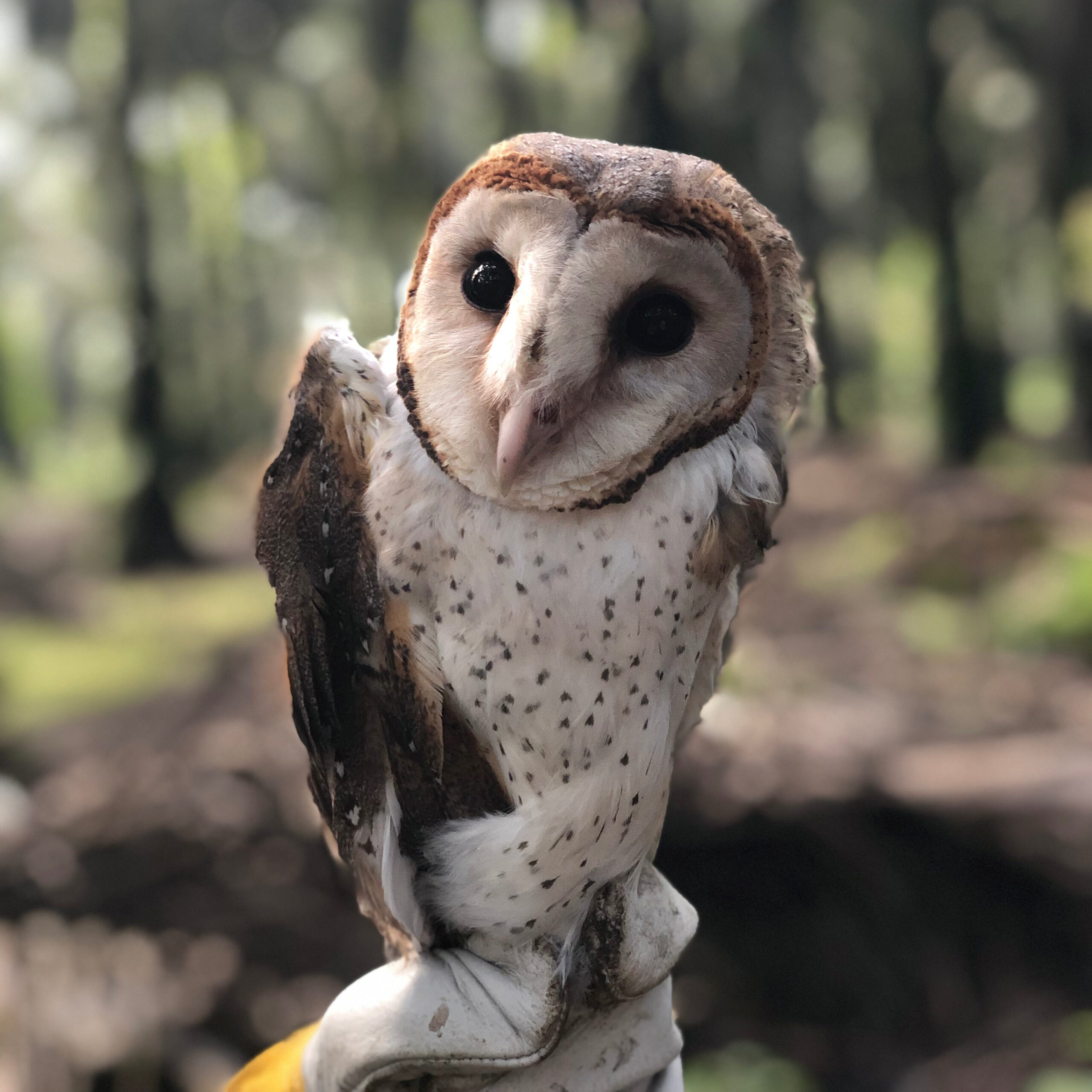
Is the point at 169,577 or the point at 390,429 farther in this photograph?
the point at 169,577

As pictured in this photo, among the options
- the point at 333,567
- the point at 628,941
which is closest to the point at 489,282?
the point at 333,567

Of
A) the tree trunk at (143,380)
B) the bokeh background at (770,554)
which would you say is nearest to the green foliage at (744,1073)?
the bokeh background at (770,554)

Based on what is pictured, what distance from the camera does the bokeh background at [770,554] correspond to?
288cm

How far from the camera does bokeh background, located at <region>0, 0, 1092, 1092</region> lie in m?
2.88

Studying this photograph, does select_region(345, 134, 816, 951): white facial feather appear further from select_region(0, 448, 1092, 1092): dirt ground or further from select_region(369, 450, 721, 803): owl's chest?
select_region(0, 448, 1092, 1092): dirt ground

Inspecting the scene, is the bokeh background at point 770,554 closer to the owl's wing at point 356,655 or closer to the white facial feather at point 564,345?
the owl's wing at point 356,655

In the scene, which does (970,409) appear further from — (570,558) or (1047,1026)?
(570,558)

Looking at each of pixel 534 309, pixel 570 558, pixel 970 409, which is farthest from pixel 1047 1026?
pixel 970 409

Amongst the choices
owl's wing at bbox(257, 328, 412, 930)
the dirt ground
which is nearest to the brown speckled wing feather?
owl's wing at bbox(257, 328, 412, 930)

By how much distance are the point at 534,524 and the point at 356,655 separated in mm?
263

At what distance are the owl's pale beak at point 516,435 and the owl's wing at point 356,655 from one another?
173mm

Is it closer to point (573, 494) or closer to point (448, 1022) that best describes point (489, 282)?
point (573, 494)

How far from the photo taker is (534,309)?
824mm

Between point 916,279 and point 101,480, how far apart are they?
442 cm
